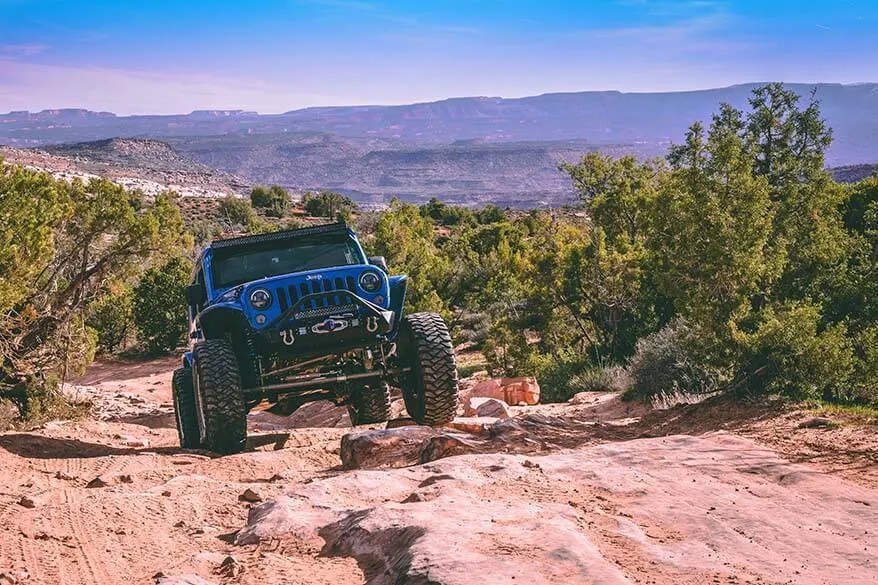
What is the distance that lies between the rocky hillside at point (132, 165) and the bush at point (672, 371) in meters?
64.8

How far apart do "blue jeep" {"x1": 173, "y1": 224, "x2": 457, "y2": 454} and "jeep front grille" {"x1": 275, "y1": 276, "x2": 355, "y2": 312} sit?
11 millimetres

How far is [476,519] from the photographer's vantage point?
5.84 m

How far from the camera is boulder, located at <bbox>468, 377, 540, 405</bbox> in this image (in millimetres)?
19500

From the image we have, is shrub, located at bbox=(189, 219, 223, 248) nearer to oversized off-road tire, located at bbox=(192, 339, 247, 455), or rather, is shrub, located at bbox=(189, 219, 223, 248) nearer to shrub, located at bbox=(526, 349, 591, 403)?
shrub, located at bbox=(526, 349, 591, 403)

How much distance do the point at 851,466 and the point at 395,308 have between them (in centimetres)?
520

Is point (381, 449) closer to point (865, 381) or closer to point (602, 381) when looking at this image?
point (865, 381)

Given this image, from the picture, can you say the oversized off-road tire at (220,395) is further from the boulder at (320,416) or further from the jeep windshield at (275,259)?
the boulder at (320,416)

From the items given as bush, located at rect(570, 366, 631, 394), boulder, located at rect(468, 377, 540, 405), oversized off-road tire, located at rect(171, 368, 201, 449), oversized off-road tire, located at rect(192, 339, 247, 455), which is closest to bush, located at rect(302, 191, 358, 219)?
boulder, located at rect(468, 377, 540, 405)

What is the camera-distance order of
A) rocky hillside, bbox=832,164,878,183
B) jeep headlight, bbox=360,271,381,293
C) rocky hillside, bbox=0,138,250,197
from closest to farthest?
jeep headlight, bbox=360,271,381,293 → rocky hillside, bbox=832,164,878,183 → rocky hillside, bbox=0,138,250,197

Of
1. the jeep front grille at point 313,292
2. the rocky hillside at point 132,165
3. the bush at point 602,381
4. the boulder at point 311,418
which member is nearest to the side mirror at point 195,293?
the jeep front grille at point 313,292

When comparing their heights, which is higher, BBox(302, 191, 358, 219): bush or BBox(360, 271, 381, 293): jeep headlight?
BBox(360, 271, 381, 293): jeep headlight

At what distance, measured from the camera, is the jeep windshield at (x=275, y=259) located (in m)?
11.0

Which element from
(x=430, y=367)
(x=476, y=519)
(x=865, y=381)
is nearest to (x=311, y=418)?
(x=430, y=367)

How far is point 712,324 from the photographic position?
41.0ft
